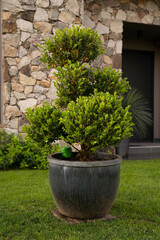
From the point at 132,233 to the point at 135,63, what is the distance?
599 cm

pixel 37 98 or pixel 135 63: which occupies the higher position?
pixel 135 63

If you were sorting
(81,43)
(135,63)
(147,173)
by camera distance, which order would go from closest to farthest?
(81,43) < (147,173) < (135,63)

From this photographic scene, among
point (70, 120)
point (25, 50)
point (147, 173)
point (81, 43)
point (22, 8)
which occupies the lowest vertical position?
point (147, 173)

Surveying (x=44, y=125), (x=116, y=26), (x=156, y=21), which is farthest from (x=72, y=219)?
(x=156, y=21)

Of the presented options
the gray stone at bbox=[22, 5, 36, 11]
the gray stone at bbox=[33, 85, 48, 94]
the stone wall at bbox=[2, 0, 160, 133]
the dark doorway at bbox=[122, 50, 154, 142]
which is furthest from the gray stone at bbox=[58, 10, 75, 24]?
the dark doorway at bbox=[122, 50, 154, 142]

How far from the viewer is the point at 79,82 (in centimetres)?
284

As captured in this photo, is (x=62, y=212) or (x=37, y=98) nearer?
(x=62, y=212)

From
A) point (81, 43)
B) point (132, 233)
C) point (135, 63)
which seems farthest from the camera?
point (135, 63)

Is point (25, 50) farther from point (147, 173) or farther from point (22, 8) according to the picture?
point (147, 173)

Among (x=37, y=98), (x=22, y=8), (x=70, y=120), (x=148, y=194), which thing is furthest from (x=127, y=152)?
(x=70, y=120)

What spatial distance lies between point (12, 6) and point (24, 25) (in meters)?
0.38

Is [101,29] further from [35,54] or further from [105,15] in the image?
[35,54]

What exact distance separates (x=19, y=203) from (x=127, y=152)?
346 cm

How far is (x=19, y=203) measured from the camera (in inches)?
127
